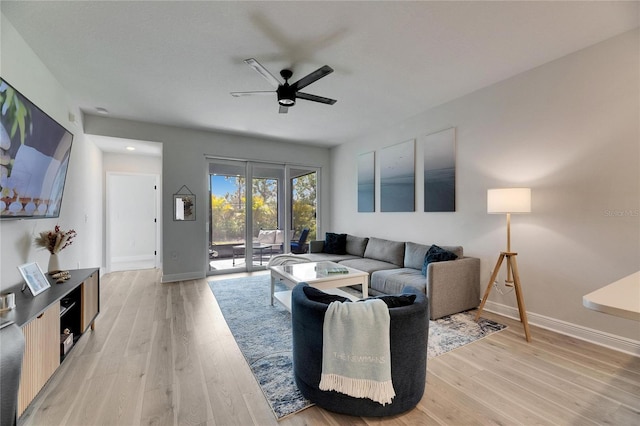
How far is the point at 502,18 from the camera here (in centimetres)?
222

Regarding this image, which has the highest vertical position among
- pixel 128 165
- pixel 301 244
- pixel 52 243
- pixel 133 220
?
pixel 128 165

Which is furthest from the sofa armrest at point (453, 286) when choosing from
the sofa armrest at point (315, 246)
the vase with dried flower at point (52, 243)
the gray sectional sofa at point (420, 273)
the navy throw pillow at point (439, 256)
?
the vase with dried flower at point (52, 243)

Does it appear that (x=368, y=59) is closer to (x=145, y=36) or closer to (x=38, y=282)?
(x=145, y=36)

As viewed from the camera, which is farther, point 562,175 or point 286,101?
point 286,101

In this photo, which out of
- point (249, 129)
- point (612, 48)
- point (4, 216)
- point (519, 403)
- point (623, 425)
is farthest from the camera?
point (249, 129)

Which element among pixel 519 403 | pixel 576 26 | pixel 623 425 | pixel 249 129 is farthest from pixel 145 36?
pixel 623 425

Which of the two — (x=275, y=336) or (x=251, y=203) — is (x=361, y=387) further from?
(x=251, y=203)

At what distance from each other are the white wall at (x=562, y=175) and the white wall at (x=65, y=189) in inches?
183

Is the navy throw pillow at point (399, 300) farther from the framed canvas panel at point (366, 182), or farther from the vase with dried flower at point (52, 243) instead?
the framed canvas panel at point (366, 182)

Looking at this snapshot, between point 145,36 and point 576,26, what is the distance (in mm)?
3742

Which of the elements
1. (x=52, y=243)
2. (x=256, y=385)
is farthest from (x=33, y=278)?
(x=256, y=385)

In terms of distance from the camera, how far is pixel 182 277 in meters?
5.05

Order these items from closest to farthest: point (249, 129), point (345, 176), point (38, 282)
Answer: point (38, 282) → point (249, 129) → point (345, 176)

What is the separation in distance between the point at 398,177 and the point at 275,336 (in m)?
3.28
